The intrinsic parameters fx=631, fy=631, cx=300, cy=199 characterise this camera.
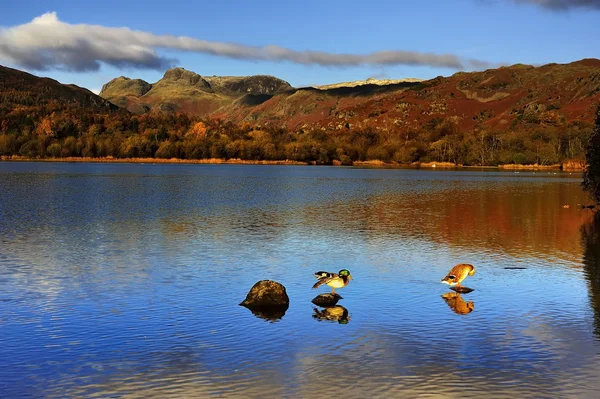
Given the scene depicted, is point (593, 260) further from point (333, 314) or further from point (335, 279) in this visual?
point (333, 314)

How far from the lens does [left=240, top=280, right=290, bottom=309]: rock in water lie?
20.4m

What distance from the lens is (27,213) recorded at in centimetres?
5075

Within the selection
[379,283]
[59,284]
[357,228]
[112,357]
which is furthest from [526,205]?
[112,357]

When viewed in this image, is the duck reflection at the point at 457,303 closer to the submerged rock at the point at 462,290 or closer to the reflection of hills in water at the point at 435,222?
the submerged rock at the point at 462,290

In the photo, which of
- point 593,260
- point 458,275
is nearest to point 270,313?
point 458,275

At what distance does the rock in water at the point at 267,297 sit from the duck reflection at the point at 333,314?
113cm

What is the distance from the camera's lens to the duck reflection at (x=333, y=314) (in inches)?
756

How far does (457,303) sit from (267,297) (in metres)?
6.44

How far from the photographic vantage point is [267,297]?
2045cm

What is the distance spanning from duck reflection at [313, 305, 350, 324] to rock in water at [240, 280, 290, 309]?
1.13 m

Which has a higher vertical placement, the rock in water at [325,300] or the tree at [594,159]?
the tree at [594,159]

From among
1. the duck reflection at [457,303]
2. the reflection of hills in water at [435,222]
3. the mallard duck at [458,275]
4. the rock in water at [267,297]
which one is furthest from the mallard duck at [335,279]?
the reflection of hills in water at [435,222]

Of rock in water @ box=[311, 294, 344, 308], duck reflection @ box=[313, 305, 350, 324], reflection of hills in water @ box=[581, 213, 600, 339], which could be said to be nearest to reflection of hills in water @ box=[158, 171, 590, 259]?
reflection of hills in water @ box=[581, 213, 600, 339]

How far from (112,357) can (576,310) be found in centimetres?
1452
